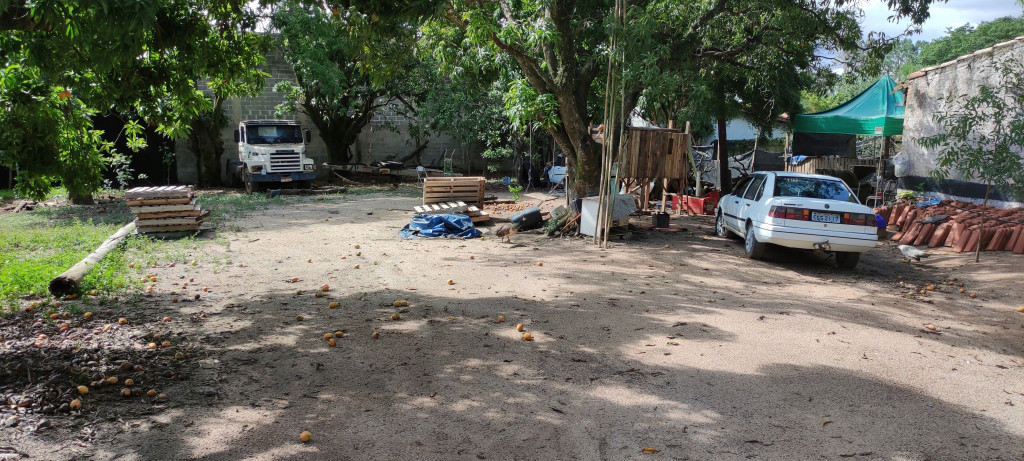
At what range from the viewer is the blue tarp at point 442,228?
1282 cm

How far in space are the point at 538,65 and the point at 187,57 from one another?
6541 millimetres

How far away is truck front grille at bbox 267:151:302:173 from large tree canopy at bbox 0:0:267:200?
13935 millimetres

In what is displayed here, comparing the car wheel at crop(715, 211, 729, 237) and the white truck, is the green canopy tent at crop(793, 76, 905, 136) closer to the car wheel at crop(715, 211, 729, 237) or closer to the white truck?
the car wheel at crop(715, 211, 729, 237)

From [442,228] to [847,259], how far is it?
714 cm

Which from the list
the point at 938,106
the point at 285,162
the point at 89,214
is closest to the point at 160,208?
the point at 89,214

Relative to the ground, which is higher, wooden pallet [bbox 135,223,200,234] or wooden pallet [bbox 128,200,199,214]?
wooden pallet [bbox 128,200,199,214]

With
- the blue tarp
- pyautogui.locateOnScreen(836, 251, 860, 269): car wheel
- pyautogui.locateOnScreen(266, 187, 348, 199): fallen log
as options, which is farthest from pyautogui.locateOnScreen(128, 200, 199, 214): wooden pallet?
pyautogui.locateOnScreen(836, 251, 860, 269): car wheel

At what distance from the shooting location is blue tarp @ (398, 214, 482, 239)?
505 inches

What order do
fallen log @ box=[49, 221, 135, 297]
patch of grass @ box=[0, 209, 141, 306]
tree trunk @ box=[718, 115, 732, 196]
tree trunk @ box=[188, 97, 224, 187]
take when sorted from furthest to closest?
tree trunk @ box=[188, 97, 224, 187] < tree trunk @ box=[718, 115, 732, 196] < patch of grass @ box=[0, 209, 141, 306] < fallen log @ box=[49, 221, 135, 297]

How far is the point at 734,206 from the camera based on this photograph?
12.0 m

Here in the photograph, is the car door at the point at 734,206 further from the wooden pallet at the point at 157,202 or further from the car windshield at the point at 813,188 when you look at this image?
the wooden pallet at the point at 157,202

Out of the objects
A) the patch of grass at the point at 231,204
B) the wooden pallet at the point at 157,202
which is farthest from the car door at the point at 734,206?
the patch of grass at the point at 231,204

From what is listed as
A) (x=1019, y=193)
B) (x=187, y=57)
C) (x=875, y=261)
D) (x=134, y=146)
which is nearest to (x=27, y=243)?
(x=134, y=146)

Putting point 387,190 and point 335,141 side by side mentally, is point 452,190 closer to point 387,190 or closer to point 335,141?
point 387,190
